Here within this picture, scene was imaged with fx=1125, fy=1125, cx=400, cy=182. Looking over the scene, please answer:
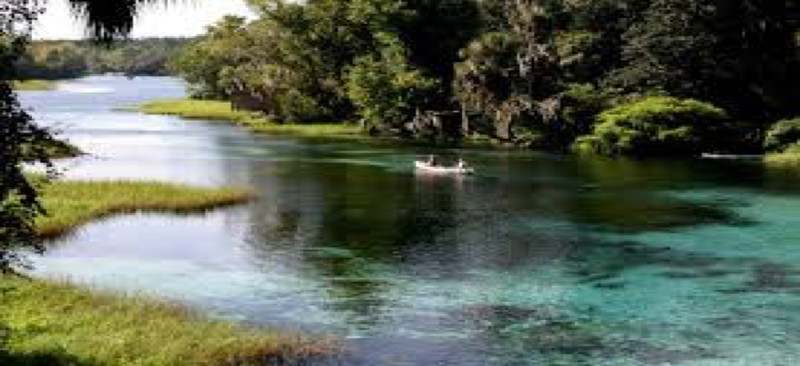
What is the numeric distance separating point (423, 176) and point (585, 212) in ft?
60.6

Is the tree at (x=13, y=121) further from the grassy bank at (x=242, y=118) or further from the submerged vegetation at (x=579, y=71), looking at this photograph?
the grassy bank at (x=242, y=118)

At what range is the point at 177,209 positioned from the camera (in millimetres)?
54594

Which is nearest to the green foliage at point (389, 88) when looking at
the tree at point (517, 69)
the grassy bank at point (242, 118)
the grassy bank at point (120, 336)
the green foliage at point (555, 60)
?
the green foliage at point (555, 60)

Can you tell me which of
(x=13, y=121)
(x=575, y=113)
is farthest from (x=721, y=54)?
(x=13, y=121)

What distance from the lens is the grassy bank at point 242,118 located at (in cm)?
11650

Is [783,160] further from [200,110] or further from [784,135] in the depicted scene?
[200,110]

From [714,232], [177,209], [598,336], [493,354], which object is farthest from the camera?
[177,209]

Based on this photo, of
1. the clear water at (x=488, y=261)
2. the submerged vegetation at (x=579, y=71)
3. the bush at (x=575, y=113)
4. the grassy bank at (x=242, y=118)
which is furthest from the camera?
the grassy bank at (x=242, y=118)

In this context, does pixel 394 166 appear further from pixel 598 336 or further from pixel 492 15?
pixel 598 336

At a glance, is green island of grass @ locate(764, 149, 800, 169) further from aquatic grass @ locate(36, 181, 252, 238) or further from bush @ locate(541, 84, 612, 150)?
aquatic grass @ locate(36, 181, 252, 238)

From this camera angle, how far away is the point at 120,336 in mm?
25719

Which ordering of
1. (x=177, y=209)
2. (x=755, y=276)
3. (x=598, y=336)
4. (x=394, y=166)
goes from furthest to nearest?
1. (x=394, y=166)
2. (x=177, y=209)
3. (x=755, y=276)
4. (x=598, y=336)

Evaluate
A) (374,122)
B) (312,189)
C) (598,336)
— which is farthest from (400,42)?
(598,336)

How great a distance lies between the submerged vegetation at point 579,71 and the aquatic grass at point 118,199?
39.4 m
